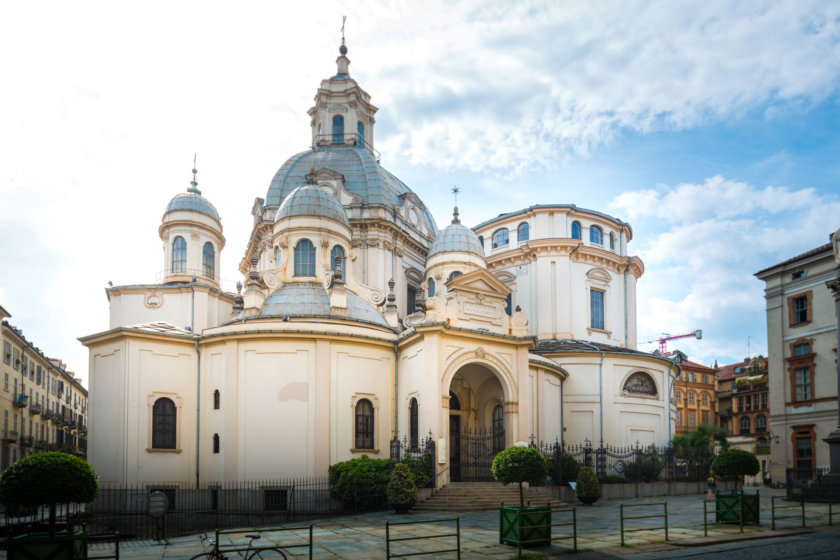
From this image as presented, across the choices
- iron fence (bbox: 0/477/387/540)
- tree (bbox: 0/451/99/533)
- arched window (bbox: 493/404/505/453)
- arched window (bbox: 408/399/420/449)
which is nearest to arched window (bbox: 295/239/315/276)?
arched window (bbox: 408/399/420/449)

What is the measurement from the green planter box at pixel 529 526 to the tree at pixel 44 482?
9502 millimetres

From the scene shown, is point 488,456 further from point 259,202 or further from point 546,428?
point 259,202

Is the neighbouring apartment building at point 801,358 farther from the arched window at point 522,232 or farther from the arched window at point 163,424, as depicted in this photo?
the arched window at point 163,424

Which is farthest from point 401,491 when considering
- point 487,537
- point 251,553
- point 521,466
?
point 251,553

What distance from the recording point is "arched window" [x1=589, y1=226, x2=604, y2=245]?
4341 cm

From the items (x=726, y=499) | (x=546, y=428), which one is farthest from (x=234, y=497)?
(x=726, y=499)

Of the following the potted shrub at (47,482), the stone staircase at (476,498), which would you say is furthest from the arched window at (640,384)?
the potted shrub at (47,482)

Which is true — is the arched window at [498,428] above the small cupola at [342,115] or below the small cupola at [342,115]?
below

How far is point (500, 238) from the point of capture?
148 feet

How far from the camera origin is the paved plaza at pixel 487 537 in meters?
15.6

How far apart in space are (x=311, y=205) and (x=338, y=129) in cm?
1694

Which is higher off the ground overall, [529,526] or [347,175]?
[347,175]

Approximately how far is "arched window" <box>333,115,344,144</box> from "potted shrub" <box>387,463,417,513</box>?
30776 mm

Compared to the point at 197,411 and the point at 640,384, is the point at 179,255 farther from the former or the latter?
the point at 640,384
